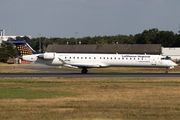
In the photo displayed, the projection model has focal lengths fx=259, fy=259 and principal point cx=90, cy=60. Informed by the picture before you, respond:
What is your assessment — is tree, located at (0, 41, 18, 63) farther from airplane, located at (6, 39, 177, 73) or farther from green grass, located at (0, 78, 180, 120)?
green grass, located at (0, 78, 180, 120)

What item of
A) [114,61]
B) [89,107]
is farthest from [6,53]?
[89,107]

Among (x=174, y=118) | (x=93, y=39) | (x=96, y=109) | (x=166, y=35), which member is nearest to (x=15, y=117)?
(x=96, y=109)

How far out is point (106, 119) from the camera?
10.7 m

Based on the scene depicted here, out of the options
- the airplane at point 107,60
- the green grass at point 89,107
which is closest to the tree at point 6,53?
the airplane at point 107,60

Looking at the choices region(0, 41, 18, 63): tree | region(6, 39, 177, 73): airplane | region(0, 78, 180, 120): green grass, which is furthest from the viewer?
region(0, 41, 18, 63): tree

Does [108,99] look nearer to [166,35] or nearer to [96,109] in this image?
[96,109]

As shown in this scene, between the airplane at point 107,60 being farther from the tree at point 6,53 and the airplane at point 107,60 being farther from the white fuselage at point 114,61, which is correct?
the tree at point 6,53

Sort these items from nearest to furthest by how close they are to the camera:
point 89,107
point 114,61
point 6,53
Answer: point 89,107
point 114,61
point 6,53

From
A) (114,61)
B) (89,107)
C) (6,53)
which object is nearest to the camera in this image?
(89,107)

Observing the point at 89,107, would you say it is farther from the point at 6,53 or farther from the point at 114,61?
the point at 6,53

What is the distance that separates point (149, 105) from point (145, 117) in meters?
2.65

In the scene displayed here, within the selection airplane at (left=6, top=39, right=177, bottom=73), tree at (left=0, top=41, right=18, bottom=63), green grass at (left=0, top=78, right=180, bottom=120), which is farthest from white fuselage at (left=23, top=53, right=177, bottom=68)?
tree at (left=0, top=41, right=18, bottom=63)

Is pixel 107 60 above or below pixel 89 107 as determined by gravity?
above

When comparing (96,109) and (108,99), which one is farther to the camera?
(108,99)
